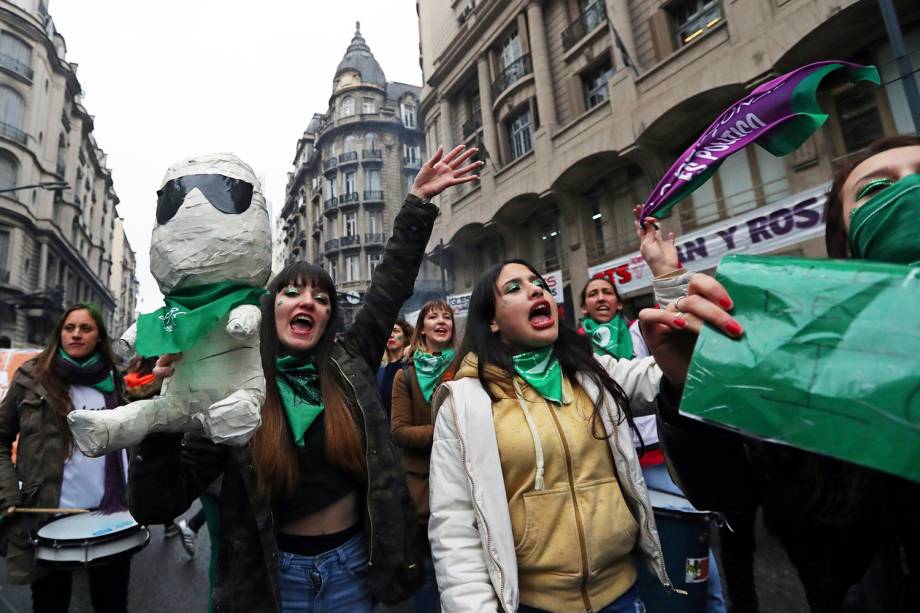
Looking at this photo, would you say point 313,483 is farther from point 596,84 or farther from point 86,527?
point 596,84

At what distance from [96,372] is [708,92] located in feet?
40.8

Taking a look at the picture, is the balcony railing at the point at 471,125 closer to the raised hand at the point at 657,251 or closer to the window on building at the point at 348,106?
the raised hand at the point at 657,251

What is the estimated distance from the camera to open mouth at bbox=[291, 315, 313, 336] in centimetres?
184

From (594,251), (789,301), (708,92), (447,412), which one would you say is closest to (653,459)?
(447,412)

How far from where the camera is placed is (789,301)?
77 cm

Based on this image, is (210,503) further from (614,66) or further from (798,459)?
(614,66)

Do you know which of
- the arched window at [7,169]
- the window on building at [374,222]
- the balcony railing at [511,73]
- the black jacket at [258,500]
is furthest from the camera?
the window on building at [374,222]

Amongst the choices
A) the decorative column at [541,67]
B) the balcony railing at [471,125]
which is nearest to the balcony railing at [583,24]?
the decorative column at [541,67]

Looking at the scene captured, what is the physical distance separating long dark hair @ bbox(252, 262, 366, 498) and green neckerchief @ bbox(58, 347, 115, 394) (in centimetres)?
192

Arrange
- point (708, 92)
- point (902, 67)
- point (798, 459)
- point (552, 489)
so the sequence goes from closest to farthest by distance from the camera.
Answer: point (798, 459) → point (552, 489) → point (902, 67) → point (708, 92)

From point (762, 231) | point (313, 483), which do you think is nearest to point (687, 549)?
point (313, 483)

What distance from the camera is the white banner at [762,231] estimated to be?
23.9 ft

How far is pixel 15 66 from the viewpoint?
25.5m

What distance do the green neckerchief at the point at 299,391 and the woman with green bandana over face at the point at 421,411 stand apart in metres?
0.91
